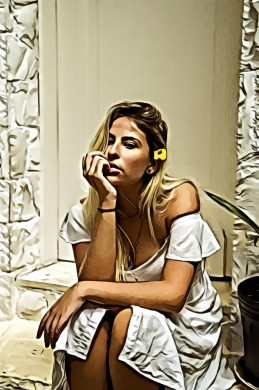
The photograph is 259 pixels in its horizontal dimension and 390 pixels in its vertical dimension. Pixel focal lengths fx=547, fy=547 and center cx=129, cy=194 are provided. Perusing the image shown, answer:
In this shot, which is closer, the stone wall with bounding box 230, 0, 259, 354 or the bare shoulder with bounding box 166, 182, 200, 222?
the bare shoulder with bounding box 166, 182, 200, 222

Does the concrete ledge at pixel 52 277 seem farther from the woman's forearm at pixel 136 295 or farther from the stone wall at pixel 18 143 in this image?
the woman's forearm at pixel 136 295

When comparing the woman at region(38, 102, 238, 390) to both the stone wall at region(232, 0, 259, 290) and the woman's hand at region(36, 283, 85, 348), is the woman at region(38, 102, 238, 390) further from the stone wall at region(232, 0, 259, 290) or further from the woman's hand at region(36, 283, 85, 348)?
the stone wall at region(232, 0, 259, 290)

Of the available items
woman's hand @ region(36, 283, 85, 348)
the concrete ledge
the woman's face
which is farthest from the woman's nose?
the concrete ledge

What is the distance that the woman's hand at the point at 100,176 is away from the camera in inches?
52.9

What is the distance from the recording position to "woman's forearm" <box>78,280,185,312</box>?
1328mm

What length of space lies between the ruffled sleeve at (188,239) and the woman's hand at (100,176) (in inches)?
7.0

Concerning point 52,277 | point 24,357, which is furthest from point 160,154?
point 24,357

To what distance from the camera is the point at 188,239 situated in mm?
1356

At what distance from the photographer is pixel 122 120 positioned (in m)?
1.37

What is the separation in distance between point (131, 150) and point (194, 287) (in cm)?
39

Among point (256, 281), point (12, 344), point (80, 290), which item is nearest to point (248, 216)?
point (256, 281)

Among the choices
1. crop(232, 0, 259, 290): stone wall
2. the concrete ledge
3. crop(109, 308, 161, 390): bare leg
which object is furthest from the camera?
the concrete ledge

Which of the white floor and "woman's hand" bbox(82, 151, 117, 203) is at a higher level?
"woman's hand" bbox(82, 151, 117, 203)

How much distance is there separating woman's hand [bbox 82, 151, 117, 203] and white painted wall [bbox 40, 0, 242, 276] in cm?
26
